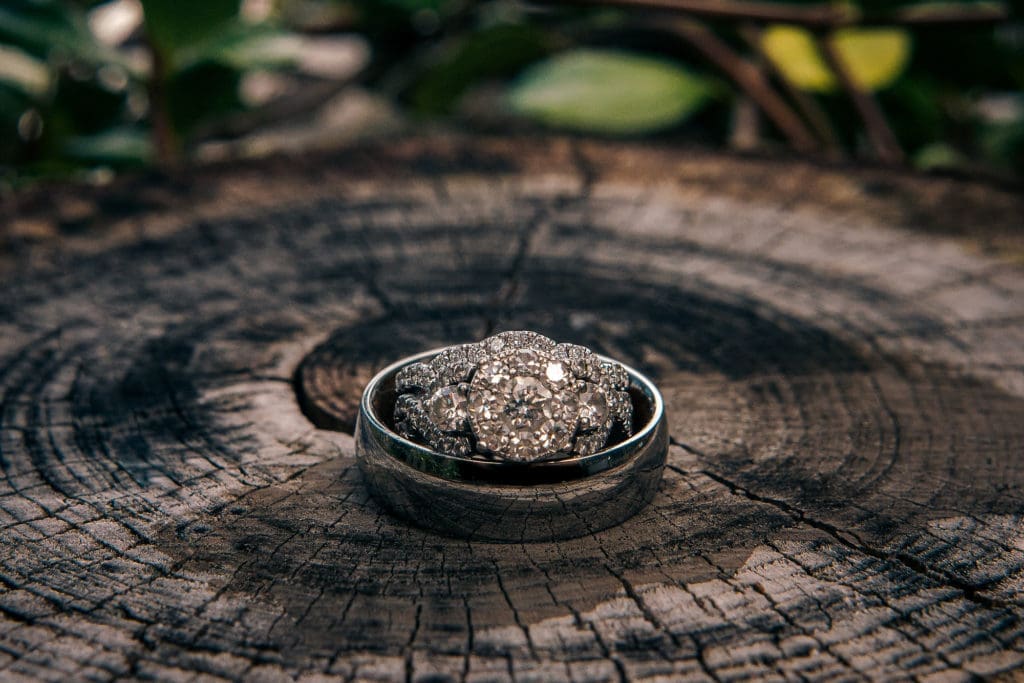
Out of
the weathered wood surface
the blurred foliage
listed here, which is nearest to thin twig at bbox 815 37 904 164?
the blurred foliage

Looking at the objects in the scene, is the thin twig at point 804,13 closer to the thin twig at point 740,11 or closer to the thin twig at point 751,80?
the thin twig at point 740,11

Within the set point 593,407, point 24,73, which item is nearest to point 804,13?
point 593,407

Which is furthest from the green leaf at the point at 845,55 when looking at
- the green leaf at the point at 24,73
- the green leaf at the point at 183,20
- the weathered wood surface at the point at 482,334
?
the green leaf at the point at 24,73

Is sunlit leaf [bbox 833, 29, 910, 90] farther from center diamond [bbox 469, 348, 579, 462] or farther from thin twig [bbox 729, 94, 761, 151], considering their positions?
center diamond [bbox 469, 348, 579, 462]

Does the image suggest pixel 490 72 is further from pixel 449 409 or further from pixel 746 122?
pixel 449 409

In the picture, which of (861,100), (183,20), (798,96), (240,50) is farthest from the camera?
(798,96)

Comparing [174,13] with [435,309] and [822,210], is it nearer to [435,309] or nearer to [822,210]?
[435,309]

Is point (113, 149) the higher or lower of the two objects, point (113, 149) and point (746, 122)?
the higher

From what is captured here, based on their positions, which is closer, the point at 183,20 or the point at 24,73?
the point at 183,20
